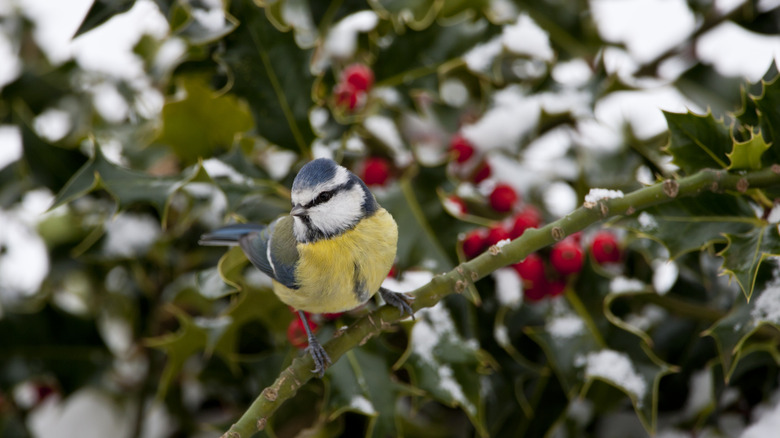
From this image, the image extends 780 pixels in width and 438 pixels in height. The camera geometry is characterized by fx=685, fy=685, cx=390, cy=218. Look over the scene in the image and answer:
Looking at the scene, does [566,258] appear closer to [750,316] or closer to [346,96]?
[750,316]

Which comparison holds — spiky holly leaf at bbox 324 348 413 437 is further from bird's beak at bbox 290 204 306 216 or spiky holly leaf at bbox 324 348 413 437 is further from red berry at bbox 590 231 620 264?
red berry at bbox 590 231 620 264

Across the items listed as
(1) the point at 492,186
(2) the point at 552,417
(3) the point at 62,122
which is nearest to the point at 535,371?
(2) the point at 552,417

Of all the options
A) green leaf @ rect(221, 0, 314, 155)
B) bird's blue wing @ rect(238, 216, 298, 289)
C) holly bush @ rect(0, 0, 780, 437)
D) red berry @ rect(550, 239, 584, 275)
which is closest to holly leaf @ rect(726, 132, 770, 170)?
holly bush @ rect(0, 0, 780, 437)

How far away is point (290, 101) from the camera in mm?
1362

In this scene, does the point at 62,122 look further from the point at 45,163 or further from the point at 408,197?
the point at 408,197

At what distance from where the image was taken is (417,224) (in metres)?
1.34

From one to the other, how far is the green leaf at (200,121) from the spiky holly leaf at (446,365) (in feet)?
2.14

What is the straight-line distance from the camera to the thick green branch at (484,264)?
81cm

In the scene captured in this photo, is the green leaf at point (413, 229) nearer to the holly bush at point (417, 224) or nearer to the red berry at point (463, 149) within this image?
the holly bush at point (417, 224)

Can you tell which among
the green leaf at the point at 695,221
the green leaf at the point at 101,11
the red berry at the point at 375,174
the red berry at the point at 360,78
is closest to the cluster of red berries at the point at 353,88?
the red berry at the point at 360,78

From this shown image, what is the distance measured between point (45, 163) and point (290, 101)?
600mm

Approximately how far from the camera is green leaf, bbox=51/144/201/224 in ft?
3.87

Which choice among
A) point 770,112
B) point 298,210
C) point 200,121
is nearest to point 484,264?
point 298,210

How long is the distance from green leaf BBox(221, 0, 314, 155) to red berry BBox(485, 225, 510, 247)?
0.41 metres
